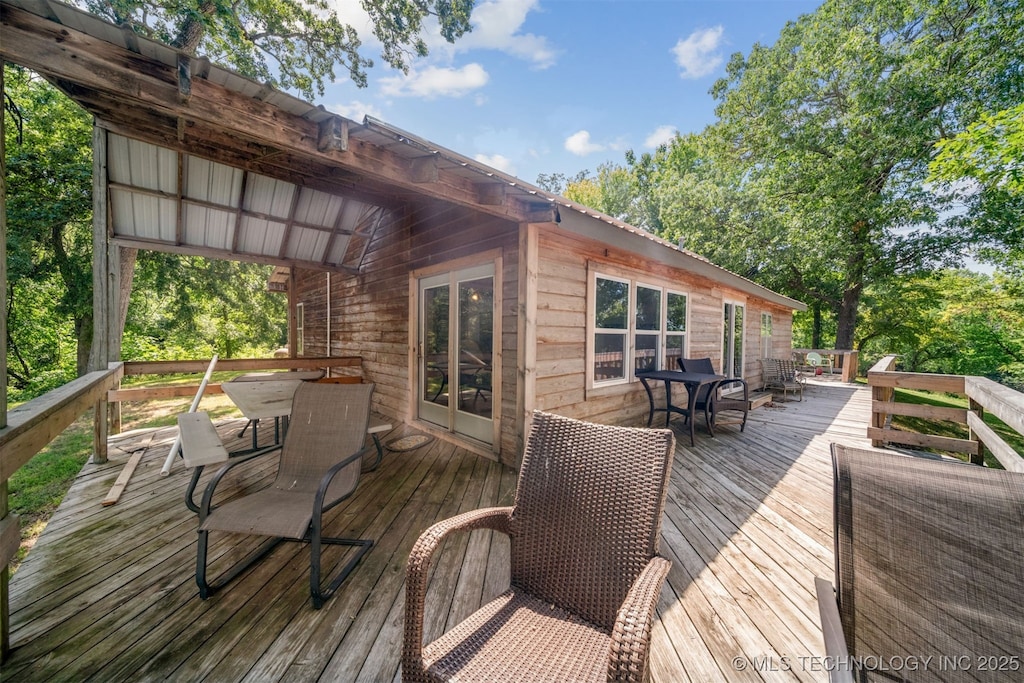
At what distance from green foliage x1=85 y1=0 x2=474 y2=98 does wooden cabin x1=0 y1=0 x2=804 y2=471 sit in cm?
468

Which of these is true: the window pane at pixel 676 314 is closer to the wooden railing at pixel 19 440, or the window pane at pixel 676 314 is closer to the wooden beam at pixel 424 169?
the wooden beam at pixel 424 169

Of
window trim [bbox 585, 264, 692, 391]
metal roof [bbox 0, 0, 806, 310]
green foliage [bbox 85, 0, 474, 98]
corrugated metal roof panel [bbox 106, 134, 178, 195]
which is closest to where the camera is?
metal roof [bbox 0, 0, 806, 310]

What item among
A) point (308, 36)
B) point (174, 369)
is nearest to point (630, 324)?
point (174, 369)

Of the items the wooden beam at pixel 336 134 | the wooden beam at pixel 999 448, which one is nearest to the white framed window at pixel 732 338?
the wooden beam at pixel 999 448

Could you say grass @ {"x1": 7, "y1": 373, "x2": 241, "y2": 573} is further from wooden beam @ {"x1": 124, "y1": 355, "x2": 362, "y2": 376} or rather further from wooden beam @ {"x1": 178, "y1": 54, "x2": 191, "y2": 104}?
wooden beam @ {"x1": 178, "y1": 54, "x2": 191, "y2": 104}

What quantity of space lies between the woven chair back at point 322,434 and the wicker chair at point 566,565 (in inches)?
56.7

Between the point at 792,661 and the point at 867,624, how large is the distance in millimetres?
593

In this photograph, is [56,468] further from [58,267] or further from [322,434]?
[58,267]

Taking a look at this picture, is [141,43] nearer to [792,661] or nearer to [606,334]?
[792,661]

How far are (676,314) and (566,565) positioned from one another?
17.1ft

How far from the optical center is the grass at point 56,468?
10.1ft

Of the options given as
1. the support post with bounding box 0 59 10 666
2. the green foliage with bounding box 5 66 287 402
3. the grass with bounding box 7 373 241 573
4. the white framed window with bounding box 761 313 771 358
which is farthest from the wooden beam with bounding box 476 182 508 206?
the white framed window with bounding box 761 313 771 358

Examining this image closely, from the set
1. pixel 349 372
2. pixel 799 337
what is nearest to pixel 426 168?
pixel 349 372

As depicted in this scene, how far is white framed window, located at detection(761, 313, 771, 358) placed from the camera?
971cm
